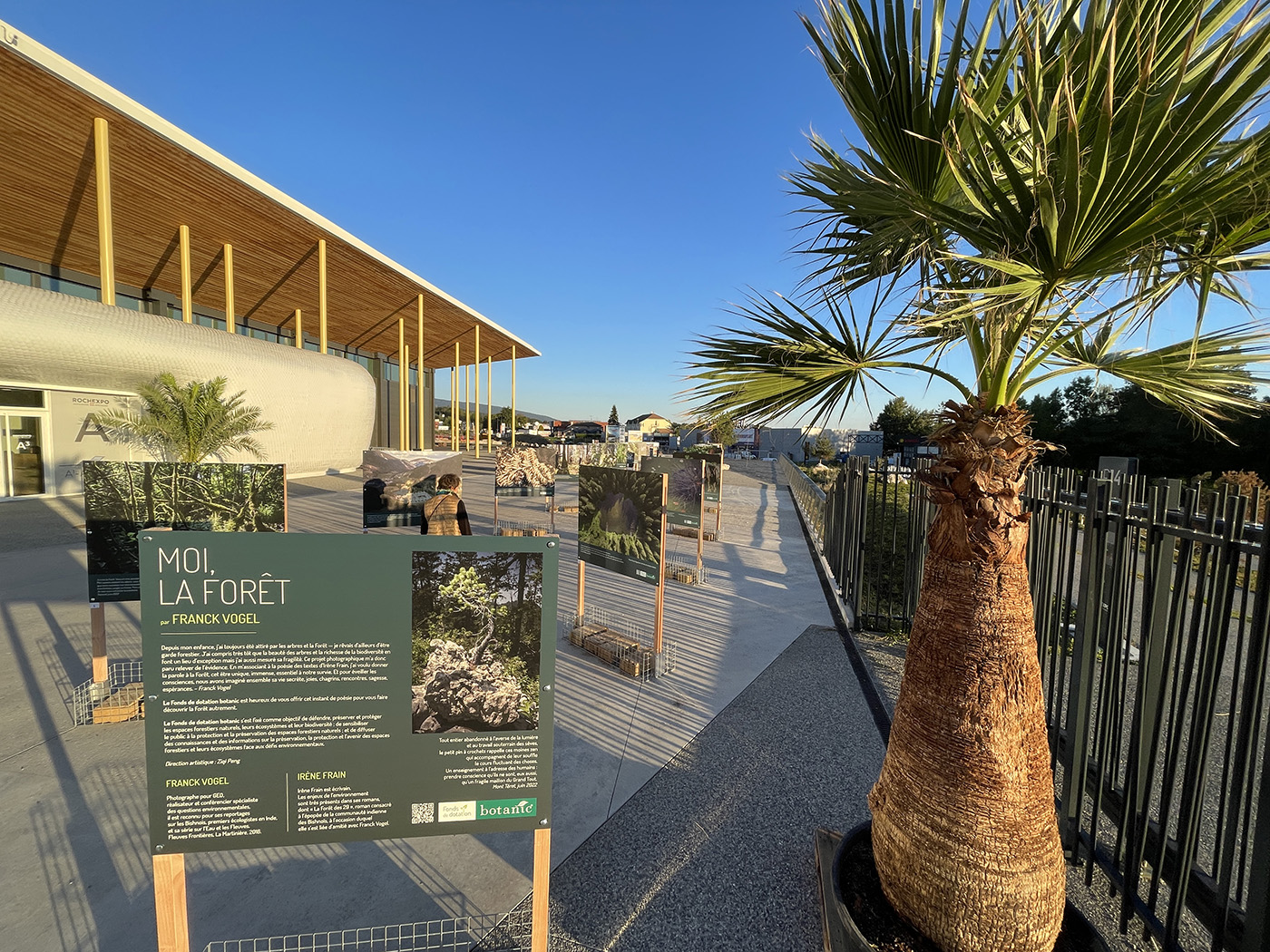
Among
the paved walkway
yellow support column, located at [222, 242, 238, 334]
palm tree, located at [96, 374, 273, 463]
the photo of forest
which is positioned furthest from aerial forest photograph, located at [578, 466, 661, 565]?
yellow support column, located at [222, 242, 238, 334]

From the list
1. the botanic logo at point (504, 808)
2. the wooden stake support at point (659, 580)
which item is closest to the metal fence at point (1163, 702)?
the botanic logo at point (504, 808)

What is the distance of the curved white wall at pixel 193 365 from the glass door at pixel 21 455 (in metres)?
1.29

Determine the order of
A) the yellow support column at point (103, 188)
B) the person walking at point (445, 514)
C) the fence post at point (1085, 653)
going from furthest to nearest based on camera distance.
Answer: the yellow support column at point (103, 188)
the person walking at point (445, 514)
the fence post at point (1085, 653)

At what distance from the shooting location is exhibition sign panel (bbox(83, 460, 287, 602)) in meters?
4.09

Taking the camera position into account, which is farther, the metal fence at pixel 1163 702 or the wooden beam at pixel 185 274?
the wooden beam at pixel 185 274

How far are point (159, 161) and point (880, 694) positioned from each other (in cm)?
1983

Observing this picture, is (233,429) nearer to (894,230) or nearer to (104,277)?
(104,277)

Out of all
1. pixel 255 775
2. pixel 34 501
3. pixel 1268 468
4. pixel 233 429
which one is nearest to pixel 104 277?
pixel 233 429

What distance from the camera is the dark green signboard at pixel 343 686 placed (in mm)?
1652

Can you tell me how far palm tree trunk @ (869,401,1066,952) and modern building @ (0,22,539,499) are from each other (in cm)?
1562

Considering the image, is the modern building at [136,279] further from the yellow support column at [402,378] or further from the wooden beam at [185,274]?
the yellow support column at [402,378]

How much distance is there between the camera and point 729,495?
21.6 meters

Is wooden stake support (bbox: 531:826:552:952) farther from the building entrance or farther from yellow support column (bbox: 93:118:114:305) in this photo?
the building entrance

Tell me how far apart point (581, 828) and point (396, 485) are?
21.6ft
